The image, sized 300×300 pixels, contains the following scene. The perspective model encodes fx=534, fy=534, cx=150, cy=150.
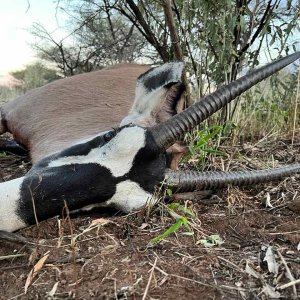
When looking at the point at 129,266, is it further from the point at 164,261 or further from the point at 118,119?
the point at 118,119

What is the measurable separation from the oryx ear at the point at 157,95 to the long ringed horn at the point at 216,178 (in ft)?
1.23

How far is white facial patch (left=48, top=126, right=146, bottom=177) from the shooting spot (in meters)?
2.50

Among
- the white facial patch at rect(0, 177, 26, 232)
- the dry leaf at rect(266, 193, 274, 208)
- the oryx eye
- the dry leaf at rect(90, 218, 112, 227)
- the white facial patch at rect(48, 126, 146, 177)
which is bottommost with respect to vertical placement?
the dry leaf at rect(266, 193, 274, 208)

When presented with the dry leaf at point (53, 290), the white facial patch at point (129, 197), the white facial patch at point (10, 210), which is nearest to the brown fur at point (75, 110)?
the white facial patch at point (129, 197)

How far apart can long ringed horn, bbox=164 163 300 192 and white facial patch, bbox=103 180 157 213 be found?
0.15 m

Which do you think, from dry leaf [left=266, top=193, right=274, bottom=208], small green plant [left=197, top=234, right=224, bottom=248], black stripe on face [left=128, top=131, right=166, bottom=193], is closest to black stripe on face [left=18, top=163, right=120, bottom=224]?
black stripe on face [left=128, top=131, right=166, bottom=193]

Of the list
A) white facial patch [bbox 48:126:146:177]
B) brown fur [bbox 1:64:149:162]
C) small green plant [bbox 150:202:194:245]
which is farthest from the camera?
brown fur [bbox 1:64:149:162]

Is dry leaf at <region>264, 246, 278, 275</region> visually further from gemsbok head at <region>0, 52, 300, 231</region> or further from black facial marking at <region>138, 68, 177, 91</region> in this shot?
black facial marking at <region>138, 68, 177, 91</region>

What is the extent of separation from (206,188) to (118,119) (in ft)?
3.20

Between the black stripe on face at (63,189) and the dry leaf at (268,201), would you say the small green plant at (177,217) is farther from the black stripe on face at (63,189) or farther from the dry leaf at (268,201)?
the dry leaf at (268,201)

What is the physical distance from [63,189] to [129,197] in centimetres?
33

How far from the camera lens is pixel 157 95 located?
290 cm

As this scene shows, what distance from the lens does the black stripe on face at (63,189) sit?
7.68 feet

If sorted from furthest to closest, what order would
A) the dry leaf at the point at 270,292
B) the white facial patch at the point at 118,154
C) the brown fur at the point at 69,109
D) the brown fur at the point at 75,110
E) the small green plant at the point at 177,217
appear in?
the brown fur at the point at 69,109
the brown fur at the point at 75,110
the white facial patch at the point at 118,154
the small green plant at the point at 177,217
the dry leaf at the point at 270,292
